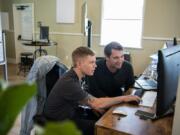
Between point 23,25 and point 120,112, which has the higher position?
point 23,25

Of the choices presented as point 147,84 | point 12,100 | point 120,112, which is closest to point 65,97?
point 120,112

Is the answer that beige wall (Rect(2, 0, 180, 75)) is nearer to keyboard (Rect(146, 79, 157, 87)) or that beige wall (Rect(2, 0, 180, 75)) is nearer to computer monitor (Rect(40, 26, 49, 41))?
computer monitor (Rect(40, 26, 49, 41))

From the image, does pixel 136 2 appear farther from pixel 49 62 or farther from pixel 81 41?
pixel 49 62

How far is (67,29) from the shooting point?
627 centimetres

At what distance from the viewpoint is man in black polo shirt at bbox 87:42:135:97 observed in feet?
7.37

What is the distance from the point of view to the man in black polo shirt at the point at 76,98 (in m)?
1.70

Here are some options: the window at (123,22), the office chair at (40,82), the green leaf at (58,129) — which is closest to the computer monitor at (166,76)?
the green leaf at (58,129)

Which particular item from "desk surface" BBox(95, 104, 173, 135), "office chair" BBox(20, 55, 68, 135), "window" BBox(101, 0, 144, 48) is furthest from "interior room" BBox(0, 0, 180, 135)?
"desk surface" BBox(95, 104, 173, 135)

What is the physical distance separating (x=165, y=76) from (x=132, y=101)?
0.54 meters

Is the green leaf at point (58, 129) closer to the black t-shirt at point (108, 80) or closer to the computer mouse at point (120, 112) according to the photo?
the computer mouse at point (120, 112)

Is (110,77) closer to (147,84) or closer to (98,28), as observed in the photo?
(147,84)

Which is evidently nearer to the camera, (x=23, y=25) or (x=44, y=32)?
(x=44, y=32)

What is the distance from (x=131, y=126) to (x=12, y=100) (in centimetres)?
106

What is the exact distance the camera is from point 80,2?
5.89m
